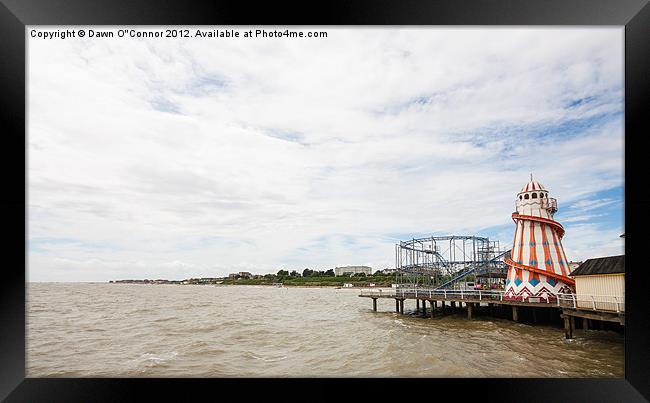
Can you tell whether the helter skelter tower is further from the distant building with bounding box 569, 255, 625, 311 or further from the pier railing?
the distant building with bounding box 569, 255, 625, 311

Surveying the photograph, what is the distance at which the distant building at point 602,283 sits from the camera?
20.9 feet

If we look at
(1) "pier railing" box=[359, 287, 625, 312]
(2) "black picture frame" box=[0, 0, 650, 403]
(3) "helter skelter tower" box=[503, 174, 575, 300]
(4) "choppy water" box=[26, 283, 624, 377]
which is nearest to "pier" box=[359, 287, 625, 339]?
(1) "pier railing" box=[359, 287, 625, 312]

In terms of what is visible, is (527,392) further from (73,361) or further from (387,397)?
(73,361)

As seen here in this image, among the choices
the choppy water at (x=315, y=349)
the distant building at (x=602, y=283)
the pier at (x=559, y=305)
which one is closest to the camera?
the choppy water at (x=315, y=349)

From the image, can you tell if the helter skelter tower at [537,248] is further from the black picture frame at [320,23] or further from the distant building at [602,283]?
the black picture frame at [320,23]

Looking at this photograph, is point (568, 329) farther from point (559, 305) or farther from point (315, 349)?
point (315, 349)

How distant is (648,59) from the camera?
318cm

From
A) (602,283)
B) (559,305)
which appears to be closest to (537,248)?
(559,305)

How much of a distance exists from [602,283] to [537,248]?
2648mm

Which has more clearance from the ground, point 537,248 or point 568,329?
point 537,248

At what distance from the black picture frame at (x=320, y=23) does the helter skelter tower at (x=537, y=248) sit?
659 centimetres

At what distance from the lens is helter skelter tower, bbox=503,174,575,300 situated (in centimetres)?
923

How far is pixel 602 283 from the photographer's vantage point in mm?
6848

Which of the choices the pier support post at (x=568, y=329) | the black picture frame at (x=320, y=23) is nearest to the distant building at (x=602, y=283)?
the pier support post at (x=568, y=329)
